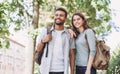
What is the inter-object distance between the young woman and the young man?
0.07 meters

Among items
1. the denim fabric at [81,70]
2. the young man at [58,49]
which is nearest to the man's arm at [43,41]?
the young man at [58,49]

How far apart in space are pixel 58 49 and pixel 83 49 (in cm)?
30

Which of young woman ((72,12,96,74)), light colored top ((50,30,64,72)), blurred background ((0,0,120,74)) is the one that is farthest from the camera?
blurred background ((0,0,120,74))

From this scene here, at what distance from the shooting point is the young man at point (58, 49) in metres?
3.79

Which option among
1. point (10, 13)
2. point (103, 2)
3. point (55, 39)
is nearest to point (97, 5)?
point (103, 2)

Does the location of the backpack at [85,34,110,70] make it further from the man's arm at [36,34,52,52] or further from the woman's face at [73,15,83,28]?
the man's arm at [36,34,52,52]

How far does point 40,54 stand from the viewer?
12.8 ft

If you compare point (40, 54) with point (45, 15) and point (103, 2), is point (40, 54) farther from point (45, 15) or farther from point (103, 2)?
point (45, 15)

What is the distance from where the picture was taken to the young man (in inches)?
149

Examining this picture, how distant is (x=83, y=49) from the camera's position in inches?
154

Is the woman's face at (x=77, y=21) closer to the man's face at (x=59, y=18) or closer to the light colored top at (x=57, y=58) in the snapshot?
the man's face at (x=59, y=18)

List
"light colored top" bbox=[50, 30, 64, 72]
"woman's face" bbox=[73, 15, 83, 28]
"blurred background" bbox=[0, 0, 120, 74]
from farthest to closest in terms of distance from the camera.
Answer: "blurred background" bbox=[0, 0, 120, 74] < "woman's face" bbox=[73, 15, 83, 28] < "light colored top" bbox=[50, 30, 64, 72]

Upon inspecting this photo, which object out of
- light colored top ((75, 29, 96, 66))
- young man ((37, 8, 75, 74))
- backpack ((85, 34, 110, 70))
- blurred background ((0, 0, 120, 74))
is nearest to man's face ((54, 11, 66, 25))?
young man ((37, 8, 75, 74))

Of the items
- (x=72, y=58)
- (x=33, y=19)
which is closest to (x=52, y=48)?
(x=72, y=58)
